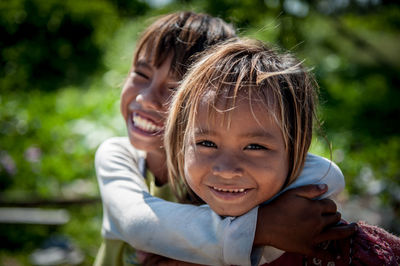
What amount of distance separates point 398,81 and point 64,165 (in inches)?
318

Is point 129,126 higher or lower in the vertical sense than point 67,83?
higher

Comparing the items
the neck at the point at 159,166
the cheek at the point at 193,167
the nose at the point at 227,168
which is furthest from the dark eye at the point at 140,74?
the nose at the point at 227,168

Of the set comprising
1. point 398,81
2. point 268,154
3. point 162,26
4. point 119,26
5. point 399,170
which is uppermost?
point 162,26

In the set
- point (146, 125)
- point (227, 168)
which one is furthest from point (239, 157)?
point (146, 125)

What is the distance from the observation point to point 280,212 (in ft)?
4.84

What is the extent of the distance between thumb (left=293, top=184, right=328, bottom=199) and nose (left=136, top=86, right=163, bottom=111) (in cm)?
73

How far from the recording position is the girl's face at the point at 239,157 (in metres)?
1.42

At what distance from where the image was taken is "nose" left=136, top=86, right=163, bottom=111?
1.97 meters

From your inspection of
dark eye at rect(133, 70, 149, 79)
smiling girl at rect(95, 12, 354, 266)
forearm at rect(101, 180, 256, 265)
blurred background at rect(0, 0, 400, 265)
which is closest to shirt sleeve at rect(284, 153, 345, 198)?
smiling girl at rect(95, 12, 354, 266)

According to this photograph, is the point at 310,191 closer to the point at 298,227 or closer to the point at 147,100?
the point at 298,227

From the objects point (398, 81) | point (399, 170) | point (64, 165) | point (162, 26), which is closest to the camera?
point (162, 26)

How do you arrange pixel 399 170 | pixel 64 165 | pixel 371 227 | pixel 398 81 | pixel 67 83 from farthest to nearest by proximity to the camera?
pixel 398 81 → pixel 67 83 → pixel 64 165 → pixel 399 170 → pixel 371 227

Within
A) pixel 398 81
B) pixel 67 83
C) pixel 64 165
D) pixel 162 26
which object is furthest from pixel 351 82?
pixel 162 26

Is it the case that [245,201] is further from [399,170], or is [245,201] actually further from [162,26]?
[399,170]
